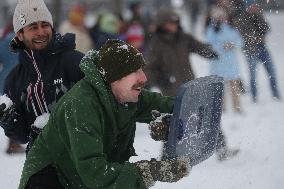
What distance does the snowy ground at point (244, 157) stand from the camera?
197 inches

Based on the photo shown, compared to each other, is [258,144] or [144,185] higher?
[144,185]

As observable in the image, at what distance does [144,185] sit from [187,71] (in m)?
4.16

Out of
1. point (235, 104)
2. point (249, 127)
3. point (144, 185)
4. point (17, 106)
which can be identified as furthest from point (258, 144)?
point (144, 185)

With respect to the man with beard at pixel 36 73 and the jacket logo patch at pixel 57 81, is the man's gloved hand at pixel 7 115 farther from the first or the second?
the jacket logo patch at pixel 57 81

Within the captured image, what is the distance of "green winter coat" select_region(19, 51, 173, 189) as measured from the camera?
8.41 ft

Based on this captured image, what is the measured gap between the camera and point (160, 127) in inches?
119

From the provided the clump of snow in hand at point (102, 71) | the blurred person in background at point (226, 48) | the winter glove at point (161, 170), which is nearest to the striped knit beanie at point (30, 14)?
the clump of snow in hand at point (102, 71)

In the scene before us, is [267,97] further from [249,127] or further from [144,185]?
[144,185]

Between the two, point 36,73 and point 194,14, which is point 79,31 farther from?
point 194,14

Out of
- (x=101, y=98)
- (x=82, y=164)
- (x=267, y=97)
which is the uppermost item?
(x=101, y=98)

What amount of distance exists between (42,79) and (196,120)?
36.6 inches

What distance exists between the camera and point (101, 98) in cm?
267

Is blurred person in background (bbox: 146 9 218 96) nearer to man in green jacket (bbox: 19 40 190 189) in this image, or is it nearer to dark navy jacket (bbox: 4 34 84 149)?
dark navy jacket (bbox: 4 34 84 149)

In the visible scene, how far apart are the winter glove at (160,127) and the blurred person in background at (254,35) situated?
4.90 m
